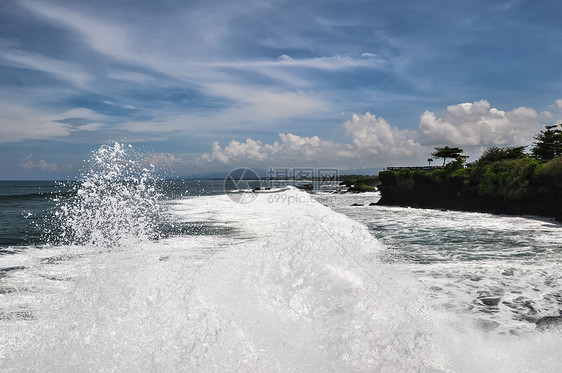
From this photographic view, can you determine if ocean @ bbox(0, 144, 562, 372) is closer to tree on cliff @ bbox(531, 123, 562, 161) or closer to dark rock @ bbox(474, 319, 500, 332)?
dark rock @ bbox(474, 319, 500, 332)

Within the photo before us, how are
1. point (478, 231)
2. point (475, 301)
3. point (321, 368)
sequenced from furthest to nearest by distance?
point (478, 231) → point (475, 301) → point (321, 368)

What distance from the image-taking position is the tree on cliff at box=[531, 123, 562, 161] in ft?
125

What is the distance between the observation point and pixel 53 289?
28.7ft

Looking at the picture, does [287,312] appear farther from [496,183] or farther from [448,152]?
[448,152]

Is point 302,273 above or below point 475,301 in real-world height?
above

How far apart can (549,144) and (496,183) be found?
16.7m

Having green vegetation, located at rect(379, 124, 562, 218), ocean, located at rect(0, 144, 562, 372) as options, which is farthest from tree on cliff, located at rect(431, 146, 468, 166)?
ocean, located at rect(0, 144, 562, 372)

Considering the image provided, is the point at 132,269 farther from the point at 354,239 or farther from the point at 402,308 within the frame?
the point at 354,239

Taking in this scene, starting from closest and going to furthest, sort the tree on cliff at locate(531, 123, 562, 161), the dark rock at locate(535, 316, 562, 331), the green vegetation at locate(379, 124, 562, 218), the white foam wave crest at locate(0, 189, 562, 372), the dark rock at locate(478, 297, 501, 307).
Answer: the white foam wave crest at locate(0, 189, 562, 372) < the dark rock at locate(535, 316, 562, 331) < the dark rock at locate(478, 297, 501, 307) < the green vegetation at locate(379, 124, 562, 218) < the tree on cliff at locate(531, 123, 562, 161)

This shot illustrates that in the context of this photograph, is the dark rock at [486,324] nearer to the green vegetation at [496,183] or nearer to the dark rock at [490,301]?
the dark rock at [490,301]

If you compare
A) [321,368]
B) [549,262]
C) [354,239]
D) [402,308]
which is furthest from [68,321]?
[549,262]

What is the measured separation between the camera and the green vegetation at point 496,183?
2369 cm

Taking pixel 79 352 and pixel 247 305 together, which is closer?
pixel 79 352

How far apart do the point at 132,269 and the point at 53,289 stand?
101 inches
